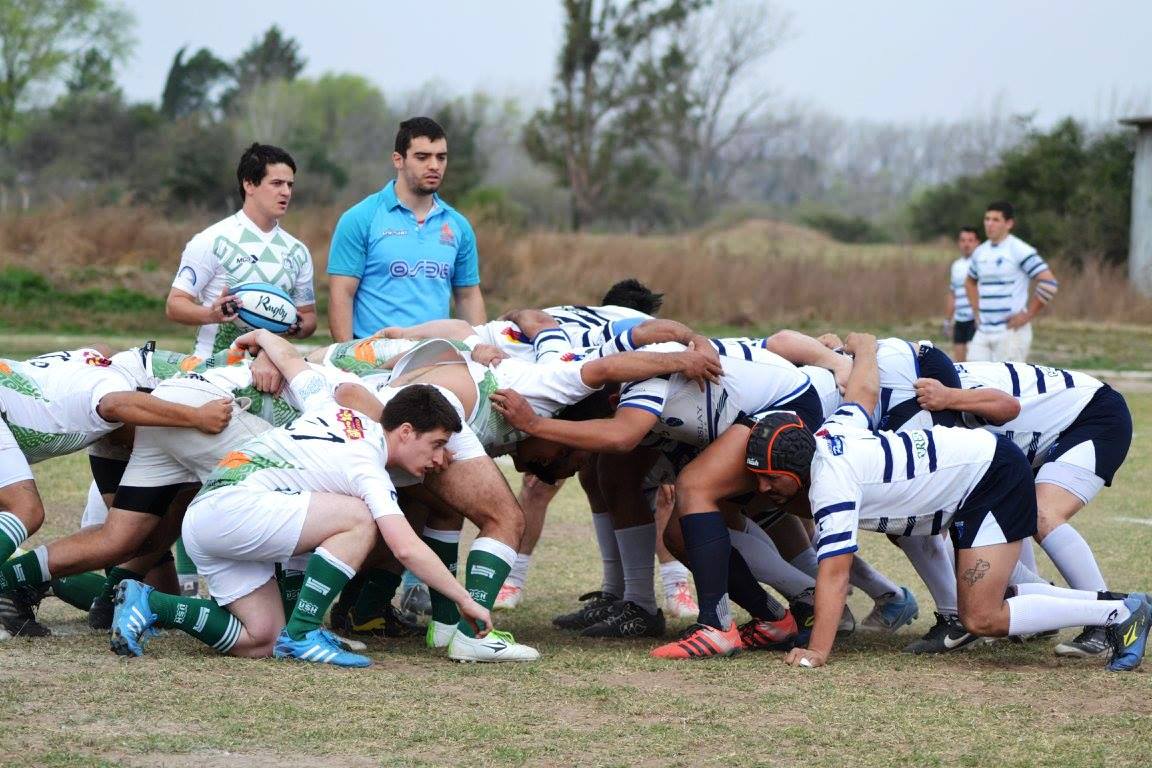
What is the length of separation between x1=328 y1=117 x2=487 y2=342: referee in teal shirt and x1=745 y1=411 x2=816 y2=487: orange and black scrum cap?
2.32 m

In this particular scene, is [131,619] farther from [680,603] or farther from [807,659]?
[680,603]

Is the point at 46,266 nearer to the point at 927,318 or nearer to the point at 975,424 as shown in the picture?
the point at 927,318

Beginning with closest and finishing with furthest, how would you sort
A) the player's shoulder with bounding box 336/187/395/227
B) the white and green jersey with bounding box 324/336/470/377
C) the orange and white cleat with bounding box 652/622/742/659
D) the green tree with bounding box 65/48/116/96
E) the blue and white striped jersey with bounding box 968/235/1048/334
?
the orange and white cleat with bounding box 652/622/742/659, the white and green jersey with bounding box 324/336/470/377, the player's shoulder with bounding box 336/187/395/227, the blue and white striped jersey with bounding box 968/235/1048/334, the green tree with bounding box 65/48/116/96

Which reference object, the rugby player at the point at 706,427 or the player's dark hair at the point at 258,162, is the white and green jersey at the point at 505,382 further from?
the player's dark hair at the point at 258,162

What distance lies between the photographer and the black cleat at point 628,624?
645cm

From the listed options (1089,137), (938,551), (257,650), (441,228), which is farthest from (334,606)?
(1089,137)

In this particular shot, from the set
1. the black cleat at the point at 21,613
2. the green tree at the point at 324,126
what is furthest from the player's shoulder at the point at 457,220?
the green tree at the point at 324,126

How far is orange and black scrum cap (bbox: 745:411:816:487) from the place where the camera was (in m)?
5.46

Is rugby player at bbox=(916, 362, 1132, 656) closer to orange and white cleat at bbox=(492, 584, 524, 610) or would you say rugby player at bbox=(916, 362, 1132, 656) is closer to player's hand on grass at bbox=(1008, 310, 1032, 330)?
orange and white cleat at bbox=(492, 584, 524, 610)

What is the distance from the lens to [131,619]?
528 cm

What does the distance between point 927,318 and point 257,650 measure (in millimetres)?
21457

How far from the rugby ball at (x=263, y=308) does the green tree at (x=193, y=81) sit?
58.2 m

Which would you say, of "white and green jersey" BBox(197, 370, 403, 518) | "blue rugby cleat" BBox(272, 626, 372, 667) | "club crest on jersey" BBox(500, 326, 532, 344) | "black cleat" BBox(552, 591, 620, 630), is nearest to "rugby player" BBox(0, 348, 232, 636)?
"white and green jersey" BBox(197, 370, 403, 518)

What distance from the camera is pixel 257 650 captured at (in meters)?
5.48
